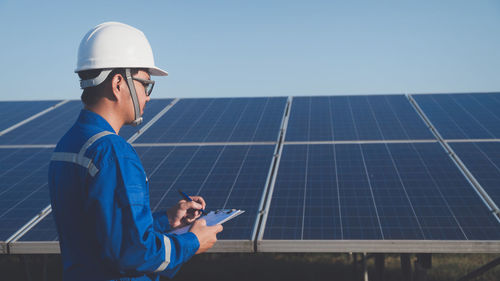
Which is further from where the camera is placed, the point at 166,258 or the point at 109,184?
the point at 166,258

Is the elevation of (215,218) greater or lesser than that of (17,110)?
lesser

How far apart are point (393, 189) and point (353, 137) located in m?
2.09

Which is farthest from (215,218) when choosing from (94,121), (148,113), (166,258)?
(148,113)

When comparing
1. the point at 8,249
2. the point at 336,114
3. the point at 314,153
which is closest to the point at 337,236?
the point at 314,153

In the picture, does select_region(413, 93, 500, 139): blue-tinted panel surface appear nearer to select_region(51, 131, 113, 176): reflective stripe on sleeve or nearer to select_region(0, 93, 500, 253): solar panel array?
select_region(0, 93, 500, 253): solar panel array

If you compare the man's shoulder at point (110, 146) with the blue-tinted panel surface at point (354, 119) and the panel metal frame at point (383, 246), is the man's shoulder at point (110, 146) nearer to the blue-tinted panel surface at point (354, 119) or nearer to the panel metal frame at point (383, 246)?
the panel metal frame at point (383, 246)

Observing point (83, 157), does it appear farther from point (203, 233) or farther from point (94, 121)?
point (203, 233)

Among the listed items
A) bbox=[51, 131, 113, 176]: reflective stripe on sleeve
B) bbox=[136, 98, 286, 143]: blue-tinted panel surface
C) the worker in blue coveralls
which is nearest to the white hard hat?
the worker in blue coveralls

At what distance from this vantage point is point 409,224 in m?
5.07

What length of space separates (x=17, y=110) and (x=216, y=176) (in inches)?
290

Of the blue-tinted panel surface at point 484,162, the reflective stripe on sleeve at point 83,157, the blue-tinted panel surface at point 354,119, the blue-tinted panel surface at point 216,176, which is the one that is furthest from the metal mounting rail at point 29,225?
the blue-tinted panel surface at point 484,162

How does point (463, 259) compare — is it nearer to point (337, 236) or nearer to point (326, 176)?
point (326, 176)

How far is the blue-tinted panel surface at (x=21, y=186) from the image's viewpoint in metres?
5.77

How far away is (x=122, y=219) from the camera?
1974mm
